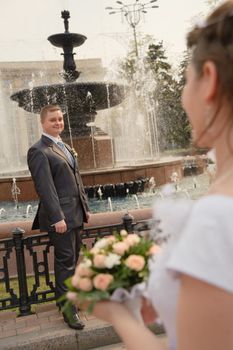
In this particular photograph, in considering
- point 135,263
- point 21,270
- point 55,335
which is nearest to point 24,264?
point 21,270

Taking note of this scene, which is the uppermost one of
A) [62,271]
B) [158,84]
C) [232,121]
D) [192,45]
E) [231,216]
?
[158,84]

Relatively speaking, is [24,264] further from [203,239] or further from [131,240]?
[203,239]

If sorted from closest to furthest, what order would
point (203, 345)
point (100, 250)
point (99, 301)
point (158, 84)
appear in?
1. point (203, 345)
2. point (99, 301)
3. point (100, 250)
4. point (158, 84)

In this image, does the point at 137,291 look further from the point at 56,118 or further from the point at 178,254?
the point at 56,118

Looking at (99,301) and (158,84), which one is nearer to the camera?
(99,301)

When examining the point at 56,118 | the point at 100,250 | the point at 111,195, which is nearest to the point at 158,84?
the point at 111,195

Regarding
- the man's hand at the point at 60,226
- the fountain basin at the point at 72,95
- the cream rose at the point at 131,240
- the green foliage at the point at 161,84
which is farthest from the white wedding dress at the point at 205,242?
the green foliage at the point at 161,84

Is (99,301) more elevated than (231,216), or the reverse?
(231,216)

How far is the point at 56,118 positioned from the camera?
4.47m

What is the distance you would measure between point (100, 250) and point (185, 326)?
0.63 m

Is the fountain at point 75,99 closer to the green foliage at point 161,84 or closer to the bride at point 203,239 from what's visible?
the bride at point 203,239

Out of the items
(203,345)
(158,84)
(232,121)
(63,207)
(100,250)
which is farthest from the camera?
(158,84)

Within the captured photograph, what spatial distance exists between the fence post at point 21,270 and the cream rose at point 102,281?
131 inches

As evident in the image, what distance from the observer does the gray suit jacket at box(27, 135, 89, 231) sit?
4160mm
